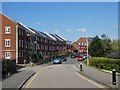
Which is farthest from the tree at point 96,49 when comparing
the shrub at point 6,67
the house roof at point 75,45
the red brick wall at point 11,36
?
the house roof at point 75,45

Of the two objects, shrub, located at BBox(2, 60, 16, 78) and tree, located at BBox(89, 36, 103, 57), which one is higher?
tree, located at BBox(89, 36, 103, 57)

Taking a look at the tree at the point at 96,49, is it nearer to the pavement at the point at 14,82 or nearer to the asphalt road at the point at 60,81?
the asphalt road at the point at 60,81

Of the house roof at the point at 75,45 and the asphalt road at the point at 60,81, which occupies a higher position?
the house roof at the point at 75,45

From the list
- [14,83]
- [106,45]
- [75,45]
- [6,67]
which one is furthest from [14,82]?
[75,45]

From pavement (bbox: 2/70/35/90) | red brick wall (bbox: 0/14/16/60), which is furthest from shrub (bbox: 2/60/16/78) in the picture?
red brick wall (bbox: 0/14/16/60)

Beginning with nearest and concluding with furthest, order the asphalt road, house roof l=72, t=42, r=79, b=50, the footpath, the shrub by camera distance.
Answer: the footpath
the asphalt road
the shrub
house roof l=72, t=42, r=79, b=50

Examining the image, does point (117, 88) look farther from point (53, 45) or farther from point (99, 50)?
point (53, 45)

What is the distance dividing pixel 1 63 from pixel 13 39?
41194 millimetres

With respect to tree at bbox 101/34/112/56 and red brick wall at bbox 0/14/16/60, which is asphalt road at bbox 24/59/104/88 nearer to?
red brick wall at bbox 0/14/16/60

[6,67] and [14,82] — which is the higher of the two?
[6,67]

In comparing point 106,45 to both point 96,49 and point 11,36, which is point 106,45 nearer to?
point 96,49

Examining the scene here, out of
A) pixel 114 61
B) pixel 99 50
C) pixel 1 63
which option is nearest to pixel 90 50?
pixel 99 50

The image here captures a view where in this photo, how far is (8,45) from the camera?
67000mm

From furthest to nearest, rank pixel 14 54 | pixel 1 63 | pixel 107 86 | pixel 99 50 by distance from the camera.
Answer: pixel 99 50, pixel 14 54, pixel 1 63, pixel 107 86
